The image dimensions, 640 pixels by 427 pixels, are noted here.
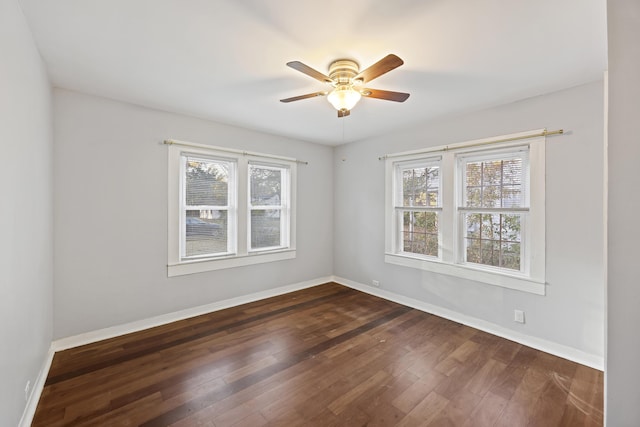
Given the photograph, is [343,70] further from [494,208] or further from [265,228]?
[265,228]

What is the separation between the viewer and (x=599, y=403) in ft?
6.36

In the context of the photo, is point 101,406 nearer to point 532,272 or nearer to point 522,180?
point 532,272

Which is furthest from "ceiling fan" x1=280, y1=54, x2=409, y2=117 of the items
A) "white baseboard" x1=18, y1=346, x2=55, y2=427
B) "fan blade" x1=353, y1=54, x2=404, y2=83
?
"white baseboard" x1=18, y1=346, x2=55, y2=427

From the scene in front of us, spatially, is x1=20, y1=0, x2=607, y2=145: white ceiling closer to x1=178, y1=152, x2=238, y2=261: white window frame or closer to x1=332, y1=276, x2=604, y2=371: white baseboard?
x1=178, y1=152, x2=238, y2=261: white window frame

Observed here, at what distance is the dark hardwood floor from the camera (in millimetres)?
Answer: 1827

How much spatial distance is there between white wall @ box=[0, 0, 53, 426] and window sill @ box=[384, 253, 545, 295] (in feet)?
12.3

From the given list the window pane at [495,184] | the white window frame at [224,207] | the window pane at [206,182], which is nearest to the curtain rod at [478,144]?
the window pane at [495,184]

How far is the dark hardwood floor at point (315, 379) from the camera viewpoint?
1.83m

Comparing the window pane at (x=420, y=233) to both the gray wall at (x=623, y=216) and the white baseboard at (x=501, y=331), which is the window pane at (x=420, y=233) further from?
the gray wall at (x=623, y=216)

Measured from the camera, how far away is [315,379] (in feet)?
7.25

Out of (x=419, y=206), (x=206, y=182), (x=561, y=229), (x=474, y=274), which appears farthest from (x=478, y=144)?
(x=206, y=182)

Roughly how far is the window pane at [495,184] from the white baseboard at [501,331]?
1350 millimetres

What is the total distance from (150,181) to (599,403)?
4449 millimetres

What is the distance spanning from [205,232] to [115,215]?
1.00 meters
